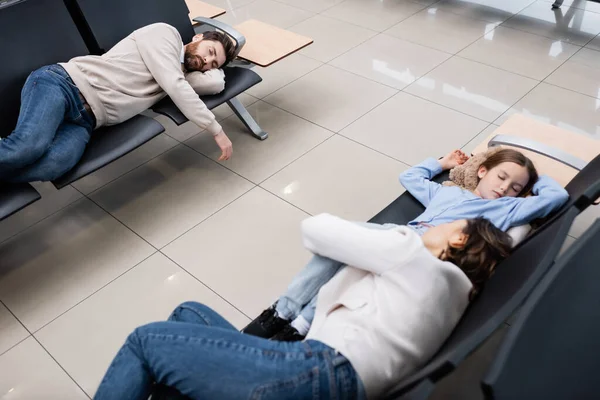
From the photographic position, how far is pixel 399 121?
269cm

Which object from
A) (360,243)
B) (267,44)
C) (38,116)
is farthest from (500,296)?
(267,44)

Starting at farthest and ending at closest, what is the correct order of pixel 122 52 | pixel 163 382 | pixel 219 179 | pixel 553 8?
1. pixel 553 8
2. pixel 219 179
3. pixel 122 52
4. pixel 163 382

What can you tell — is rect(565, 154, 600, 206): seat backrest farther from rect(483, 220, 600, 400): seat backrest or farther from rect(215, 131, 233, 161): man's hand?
rect(215, 131, 233, 161): man's hand

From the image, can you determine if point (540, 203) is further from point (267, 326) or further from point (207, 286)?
point (207, 286)

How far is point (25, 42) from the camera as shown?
2064mm

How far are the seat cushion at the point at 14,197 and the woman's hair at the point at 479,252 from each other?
4.80 ft

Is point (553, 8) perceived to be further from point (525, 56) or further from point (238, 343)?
point (238, 343)

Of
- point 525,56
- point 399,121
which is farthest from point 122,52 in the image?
point 525,56

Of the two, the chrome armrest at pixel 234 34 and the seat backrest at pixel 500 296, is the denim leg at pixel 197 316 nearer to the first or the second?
the seat backrest at pixel 500 296

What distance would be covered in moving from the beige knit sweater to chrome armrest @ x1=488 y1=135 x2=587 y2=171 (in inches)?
47.7

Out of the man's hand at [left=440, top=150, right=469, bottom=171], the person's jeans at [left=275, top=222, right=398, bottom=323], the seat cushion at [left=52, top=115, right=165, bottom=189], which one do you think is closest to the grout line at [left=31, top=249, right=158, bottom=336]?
A: the seat cushion at [left=52, top=115, right=165, bottom=189]

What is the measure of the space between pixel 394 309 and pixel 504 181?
2.40ft

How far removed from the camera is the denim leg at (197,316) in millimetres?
1324

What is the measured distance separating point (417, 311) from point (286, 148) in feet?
5.31
